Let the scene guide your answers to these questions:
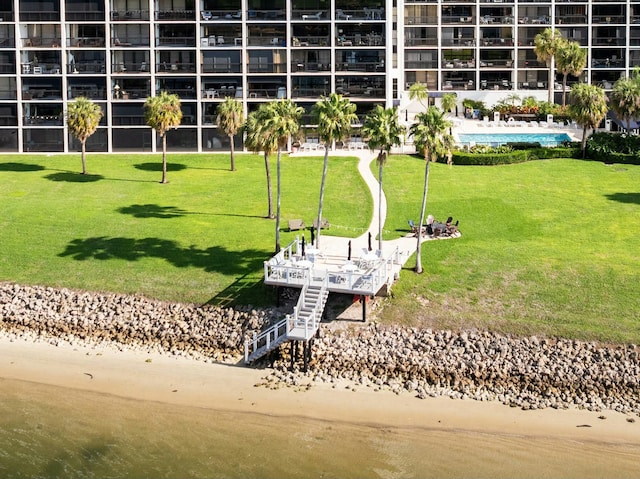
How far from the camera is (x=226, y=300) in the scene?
51156 mm

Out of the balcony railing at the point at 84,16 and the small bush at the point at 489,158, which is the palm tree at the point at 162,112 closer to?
the balcony railing at the point at 84,16

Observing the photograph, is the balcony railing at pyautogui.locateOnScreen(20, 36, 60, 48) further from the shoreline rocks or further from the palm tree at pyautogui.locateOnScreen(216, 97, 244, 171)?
the shoreline rocks

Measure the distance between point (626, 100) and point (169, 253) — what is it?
44988mm

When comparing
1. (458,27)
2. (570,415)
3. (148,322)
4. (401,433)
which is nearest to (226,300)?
(148,322)

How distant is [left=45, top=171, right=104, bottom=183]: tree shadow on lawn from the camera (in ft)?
247

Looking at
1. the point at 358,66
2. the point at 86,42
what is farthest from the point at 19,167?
the point at 358,66

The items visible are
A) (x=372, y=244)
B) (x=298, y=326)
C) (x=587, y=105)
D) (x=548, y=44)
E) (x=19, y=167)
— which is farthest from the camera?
(x=548, y=44)

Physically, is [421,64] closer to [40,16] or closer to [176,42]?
[176,42]

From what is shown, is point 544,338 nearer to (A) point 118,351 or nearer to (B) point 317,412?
(B) point 317,412

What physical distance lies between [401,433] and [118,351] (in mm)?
16497

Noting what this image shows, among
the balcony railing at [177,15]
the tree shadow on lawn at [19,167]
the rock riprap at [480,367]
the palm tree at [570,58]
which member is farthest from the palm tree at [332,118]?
the palm tree at [570,58]

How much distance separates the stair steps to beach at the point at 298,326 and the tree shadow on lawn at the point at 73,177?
3332cm

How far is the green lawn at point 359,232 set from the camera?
50.1 metres

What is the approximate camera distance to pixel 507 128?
9306 cm
